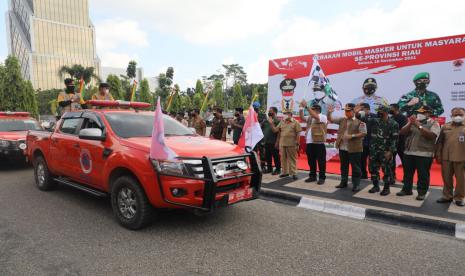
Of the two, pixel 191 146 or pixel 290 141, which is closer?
pixel 191 146

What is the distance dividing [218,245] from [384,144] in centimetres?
390

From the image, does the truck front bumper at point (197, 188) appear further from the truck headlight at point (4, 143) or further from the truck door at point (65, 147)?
the truck headlight at point (4, 143)

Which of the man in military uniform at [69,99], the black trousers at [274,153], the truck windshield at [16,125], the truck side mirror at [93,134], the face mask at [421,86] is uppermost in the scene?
the face mask at [421,86]

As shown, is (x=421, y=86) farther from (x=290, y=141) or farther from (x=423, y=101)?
(x=290, y=141)

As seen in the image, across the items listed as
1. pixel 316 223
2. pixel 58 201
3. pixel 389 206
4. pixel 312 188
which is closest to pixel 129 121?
pixel 58 201

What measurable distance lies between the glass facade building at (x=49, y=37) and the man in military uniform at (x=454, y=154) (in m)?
92.3

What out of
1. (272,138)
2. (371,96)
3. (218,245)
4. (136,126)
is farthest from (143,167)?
(371,96)

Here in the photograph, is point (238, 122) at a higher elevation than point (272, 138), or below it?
higher

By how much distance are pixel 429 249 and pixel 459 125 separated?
2557 millimetres

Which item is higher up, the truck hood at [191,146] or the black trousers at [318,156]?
the truck hood at [191,146]

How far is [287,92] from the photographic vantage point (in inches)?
411

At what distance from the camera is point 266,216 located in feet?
15.5

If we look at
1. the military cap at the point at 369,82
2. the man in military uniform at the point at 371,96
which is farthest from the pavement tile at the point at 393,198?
the military cap at the point at 369,82

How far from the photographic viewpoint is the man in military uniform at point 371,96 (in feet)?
28.0
